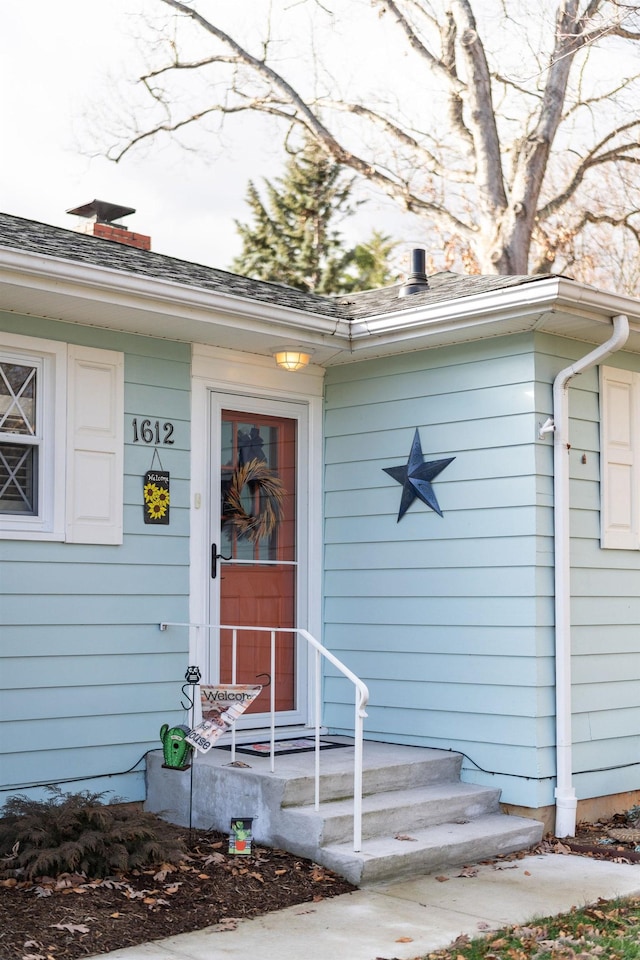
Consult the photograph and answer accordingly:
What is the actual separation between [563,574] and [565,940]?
7.07 ft

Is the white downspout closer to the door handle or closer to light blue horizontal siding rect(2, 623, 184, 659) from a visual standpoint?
the door handle

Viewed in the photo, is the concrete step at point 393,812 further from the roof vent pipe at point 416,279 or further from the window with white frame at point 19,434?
the roof vent pipe at point 416,279

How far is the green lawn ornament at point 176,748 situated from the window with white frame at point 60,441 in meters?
1.06

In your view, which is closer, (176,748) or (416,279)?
(176,748)

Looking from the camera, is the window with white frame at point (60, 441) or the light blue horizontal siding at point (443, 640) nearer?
the window with white frame at point (60, 441)

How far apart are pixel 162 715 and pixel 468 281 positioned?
3.19 m

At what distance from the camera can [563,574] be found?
575cm

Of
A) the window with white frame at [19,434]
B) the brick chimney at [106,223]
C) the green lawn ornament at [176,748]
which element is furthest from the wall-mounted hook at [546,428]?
the brick chimney at [106,223]

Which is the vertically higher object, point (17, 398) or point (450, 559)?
point (17, 398)

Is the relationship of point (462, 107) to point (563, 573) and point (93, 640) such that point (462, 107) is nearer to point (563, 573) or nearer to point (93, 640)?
point (563, 573)

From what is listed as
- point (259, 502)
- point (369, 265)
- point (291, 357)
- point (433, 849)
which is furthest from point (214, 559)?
point (369, 265)

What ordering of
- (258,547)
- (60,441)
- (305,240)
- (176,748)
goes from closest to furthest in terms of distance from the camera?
(176,748)
(60,441)
(258,547)
(305,240)

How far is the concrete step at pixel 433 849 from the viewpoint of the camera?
4.70 metres

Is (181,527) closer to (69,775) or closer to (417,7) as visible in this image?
(69,775)
